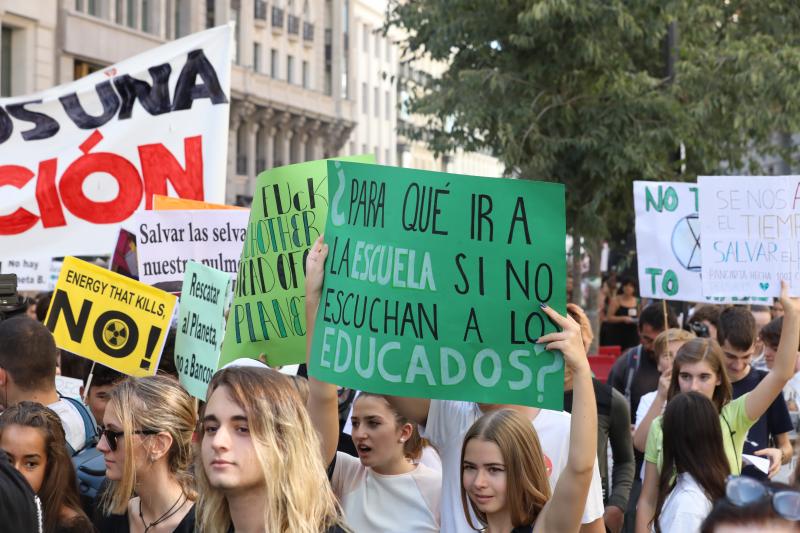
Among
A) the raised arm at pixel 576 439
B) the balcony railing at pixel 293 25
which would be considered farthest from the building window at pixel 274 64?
the raised arm at pixel 576 439

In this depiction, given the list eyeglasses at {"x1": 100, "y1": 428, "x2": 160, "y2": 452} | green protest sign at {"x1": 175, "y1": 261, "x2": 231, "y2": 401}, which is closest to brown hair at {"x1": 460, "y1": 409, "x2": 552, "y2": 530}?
eyeglasses at {"x1": 100, "y1": 428, "x2": 160, "y2": 452}

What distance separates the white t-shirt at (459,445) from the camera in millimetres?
4602

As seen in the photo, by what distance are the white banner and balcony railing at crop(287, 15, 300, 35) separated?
51072 millimetres

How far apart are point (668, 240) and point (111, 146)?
3923 millimetres

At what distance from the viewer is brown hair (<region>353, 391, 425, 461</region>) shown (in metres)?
5.08

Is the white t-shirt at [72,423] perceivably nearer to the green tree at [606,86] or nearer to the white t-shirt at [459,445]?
the white t-shirt at [459,445]

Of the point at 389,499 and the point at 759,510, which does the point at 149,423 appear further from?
the point at 759,510

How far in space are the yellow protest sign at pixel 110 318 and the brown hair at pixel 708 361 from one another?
2520 mm

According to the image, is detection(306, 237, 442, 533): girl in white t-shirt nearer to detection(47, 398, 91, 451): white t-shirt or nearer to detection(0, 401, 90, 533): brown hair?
detection(0, 401, 90, 533): brown hair

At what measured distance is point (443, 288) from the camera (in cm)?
439

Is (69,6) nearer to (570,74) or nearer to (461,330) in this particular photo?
(570,74)

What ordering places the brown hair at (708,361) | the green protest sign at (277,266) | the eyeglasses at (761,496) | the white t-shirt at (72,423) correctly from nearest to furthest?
the eyeglasses at (761,496) → the white t-shirt at (72,423) → the green protest sign at (277,266) → the brown hair at (708,361)

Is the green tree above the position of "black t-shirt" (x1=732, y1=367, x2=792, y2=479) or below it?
above

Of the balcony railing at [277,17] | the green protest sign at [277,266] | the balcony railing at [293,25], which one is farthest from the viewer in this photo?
the balcony railing at [293,25]
